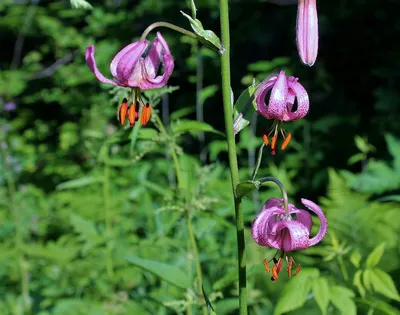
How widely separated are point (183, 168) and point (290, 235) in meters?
0.88

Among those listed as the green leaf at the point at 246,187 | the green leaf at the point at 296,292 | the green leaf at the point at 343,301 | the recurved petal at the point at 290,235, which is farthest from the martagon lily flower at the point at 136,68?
the green leaf at the point at 343,301

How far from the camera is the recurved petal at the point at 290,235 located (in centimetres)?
106

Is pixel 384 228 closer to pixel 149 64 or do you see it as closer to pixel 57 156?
pixel 149 64

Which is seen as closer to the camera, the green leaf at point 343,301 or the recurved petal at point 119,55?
the recurved petal at point 119,55

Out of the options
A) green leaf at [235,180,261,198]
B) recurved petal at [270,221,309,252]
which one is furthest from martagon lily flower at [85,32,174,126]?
recurved petal at [270,221,309,252]

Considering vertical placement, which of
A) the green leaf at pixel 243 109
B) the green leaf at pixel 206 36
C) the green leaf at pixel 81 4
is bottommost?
the green leaf at pixel 243 109

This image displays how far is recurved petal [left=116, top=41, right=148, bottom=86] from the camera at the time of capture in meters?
1.09

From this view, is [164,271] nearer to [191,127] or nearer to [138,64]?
[191,127]

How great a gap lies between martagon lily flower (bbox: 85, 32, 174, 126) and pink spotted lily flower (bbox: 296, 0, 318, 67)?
25 centimetres

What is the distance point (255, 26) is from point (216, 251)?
7.10 feet

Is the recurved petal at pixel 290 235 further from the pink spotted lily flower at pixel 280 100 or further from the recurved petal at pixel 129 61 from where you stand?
the recurved petal at pixel 129 61

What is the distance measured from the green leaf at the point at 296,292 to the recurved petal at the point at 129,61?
→ 64cm

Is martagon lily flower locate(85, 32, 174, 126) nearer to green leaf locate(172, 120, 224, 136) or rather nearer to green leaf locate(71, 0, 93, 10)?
green leaf locate(71, 0, 93, 10)

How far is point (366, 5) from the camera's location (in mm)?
3963
